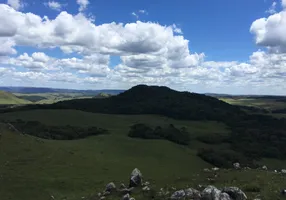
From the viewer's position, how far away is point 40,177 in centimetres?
5038

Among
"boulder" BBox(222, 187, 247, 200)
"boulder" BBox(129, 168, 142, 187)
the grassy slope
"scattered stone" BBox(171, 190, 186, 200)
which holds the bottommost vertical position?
the grassy slope

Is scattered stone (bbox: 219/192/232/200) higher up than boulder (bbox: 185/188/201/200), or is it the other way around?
scattered stone (bbox: 219/192/232/200)

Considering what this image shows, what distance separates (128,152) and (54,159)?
3867 cm

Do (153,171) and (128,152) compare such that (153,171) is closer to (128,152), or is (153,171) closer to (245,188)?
(128,152)

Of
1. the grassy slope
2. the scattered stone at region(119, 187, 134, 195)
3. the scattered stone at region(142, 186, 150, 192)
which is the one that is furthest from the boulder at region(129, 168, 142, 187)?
the grassy slope

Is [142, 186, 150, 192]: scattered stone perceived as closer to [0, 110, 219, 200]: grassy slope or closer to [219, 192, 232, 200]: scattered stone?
[0, 110, 219, 200]: grassy slope

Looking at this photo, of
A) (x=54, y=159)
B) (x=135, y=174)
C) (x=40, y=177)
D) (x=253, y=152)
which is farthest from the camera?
(x=253, y=152)

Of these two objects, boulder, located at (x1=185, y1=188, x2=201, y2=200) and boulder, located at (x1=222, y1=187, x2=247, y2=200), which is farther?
boulder, located at (x1=185, y1=188, x2=201, y2=200)

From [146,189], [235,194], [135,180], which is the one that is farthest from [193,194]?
[135,180]

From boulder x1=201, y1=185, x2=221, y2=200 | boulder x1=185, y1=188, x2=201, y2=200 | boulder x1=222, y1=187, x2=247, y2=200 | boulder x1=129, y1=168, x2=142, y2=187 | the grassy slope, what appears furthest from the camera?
the grassy slope

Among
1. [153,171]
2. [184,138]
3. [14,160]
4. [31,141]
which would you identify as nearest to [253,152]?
[184,138]

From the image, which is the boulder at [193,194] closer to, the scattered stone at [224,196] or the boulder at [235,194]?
the scattered stone at [224,196]

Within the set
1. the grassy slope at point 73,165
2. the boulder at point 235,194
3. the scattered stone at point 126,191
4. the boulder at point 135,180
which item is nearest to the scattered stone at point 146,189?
the scattered stone at point 126,191

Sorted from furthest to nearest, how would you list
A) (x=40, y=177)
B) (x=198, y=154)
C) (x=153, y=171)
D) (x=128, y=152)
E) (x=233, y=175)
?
1. (x=198, y=154)
2. (x=128, y=152)
3. (x=153, y=171)
4. (x=40, y=177)
5. (x=233, y=175)
